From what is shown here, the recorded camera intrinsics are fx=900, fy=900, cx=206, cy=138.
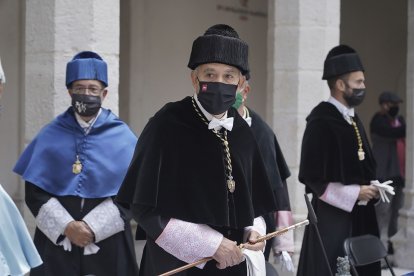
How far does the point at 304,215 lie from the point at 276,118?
876 millimetres

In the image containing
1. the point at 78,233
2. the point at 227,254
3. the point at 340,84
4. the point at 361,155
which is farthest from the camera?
the point at 340,84

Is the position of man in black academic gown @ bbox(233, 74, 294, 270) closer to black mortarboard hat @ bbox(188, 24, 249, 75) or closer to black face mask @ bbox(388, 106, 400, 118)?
black mortarboard hat @ bbox(188, 24, 249, 75)

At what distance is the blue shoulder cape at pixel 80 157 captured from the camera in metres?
4.87

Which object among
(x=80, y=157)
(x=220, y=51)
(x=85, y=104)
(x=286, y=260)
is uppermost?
(x=220, y=51)

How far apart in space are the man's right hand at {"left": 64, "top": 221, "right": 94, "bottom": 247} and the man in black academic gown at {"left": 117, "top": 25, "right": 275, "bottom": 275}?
2.87ft

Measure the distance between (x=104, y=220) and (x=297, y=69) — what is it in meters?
3.37

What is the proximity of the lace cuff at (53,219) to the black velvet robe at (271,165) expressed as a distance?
112 cm

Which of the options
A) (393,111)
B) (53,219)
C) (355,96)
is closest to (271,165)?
(355,96)

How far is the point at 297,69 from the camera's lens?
25.3 ft

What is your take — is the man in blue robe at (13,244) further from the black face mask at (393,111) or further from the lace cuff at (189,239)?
the black face mask at (393,111)

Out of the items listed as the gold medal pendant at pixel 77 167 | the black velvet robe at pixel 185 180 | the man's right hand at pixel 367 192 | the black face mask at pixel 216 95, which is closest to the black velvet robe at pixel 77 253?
the gold medal pendant at pixel 77 167

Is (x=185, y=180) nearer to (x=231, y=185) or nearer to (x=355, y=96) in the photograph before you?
(x=231, y=185)

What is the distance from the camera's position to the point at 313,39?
25.4ft

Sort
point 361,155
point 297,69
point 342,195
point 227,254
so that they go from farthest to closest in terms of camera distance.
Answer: point 297,69
point 361,155
point 342,195
point 227,254
